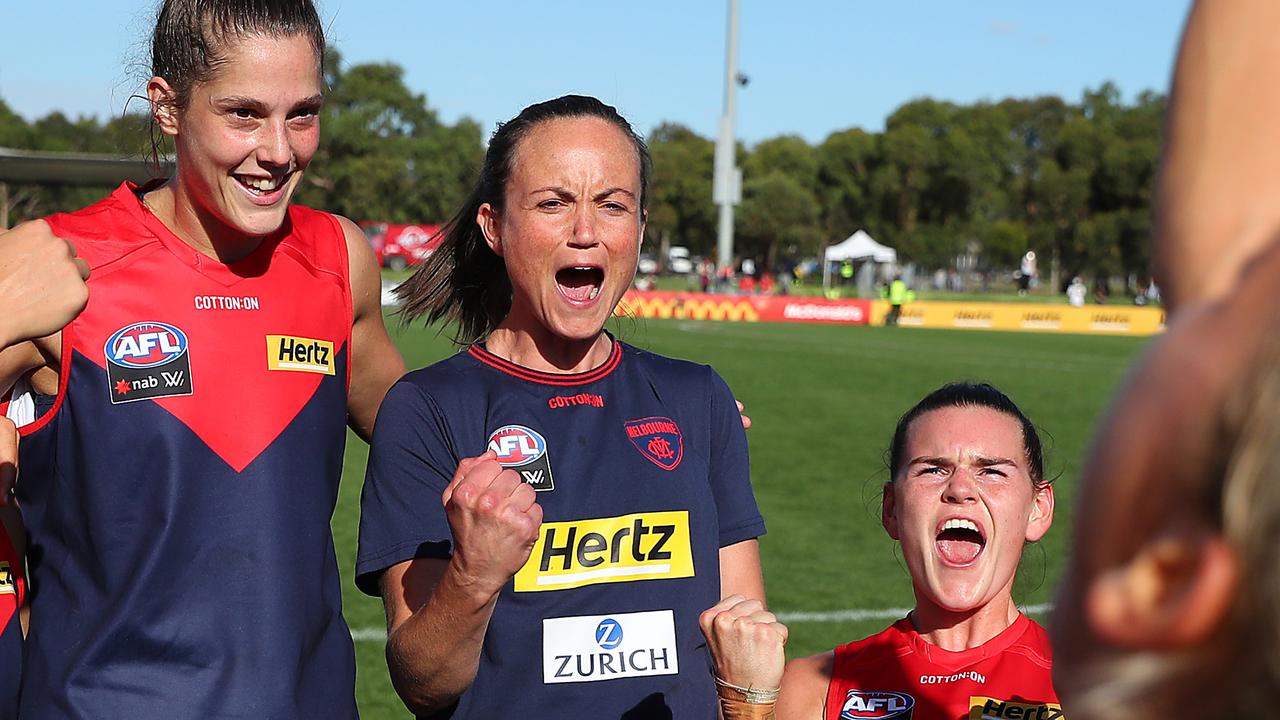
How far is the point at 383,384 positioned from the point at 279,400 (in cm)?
47

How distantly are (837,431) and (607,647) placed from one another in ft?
39.4

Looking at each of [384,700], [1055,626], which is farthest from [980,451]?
[384,700]

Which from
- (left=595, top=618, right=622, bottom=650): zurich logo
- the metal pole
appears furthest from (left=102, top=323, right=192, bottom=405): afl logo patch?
the metal pole

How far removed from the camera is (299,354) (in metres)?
2.87

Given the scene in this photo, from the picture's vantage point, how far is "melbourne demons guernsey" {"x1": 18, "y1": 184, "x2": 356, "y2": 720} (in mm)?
2596

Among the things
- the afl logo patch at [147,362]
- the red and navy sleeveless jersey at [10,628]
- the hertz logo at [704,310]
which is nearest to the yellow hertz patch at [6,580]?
the red and navy sleeveless jersey at [10,628]

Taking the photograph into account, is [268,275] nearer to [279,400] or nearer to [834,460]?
[279,400]

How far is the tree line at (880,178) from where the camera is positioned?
71.6 m

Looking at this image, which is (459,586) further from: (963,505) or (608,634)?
(963,505)

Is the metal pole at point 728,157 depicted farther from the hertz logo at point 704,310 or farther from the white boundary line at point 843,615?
the white boundary line at point 843,615

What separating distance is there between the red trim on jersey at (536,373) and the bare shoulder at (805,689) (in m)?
0.78

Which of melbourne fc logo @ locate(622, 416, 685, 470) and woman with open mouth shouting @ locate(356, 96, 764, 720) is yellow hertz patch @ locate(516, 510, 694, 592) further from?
melbourne fc logo @ locate(622, 416, 685, 470)

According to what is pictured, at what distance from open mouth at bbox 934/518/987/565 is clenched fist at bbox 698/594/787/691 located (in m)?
0.74

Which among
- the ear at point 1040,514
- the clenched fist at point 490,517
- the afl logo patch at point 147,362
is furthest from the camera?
the ear at point 1040,514
